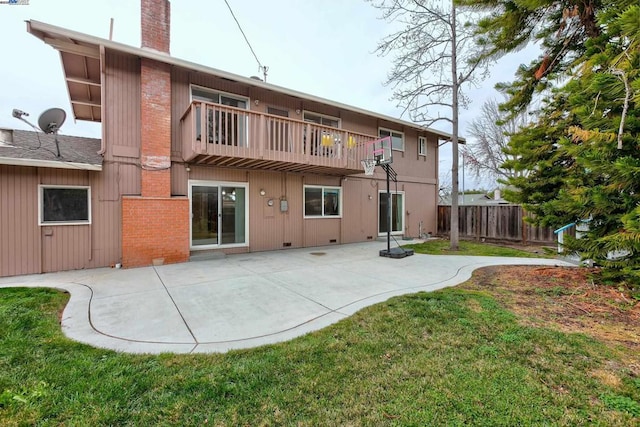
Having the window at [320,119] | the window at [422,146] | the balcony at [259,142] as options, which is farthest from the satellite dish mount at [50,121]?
the window at [422,146]

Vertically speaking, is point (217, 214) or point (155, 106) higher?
point (155, 106)

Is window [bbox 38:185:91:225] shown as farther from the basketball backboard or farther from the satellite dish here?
the basketball backboard

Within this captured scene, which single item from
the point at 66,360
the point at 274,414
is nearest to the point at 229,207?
the point at 66,360

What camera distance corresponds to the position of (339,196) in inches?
421

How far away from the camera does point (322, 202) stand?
1024 centimetres

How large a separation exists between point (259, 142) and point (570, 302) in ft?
22.6

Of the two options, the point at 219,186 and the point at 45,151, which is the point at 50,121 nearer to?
the point at 45,151

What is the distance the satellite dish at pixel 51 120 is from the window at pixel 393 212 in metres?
10.5

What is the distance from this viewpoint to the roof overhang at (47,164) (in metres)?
5.40

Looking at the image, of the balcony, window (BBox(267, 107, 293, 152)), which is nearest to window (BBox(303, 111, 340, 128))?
the balcony

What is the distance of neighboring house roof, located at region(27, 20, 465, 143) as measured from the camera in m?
5.88

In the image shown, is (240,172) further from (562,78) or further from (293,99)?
(562,78)

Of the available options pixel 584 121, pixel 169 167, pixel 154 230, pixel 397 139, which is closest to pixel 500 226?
pixel 397 139

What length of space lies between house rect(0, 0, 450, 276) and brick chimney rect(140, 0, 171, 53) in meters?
0.02
